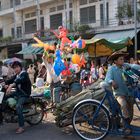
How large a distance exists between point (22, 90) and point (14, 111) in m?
0.46

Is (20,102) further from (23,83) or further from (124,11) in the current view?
(124,11)

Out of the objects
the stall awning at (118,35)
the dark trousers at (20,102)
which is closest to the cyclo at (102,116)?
the dark trousers at (20,102)

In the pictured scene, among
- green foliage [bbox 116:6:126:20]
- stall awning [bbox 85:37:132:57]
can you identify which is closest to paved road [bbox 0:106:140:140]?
stall awning [bbox 85:37:132:57]

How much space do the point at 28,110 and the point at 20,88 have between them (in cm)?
56

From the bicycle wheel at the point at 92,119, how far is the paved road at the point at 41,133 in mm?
Answer: 241

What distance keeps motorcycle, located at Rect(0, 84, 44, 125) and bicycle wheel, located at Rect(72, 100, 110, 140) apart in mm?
1496

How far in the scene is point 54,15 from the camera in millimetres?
33062

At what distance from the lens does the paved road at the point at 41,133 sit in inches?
265

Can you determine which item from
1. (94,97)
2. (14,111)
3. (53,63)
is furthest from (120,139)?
(53,63)

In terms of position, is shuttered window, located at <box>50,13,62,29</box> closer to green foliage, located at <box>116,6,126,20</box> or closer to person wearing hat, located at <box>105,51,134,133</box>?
green foliage, located at <box>116,6,126,20</box>

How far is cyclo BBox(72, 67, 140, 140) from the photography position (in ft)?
19.9

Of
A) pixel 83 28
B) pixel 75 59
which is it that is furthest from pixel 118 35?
pixel 75 59

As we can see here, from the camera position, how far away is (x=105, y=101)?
6.42 metres

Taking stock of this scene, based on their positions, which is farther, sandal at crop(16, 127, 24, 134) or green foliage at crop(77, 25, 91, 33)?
green foliage at crop(77, 25, 91, 33)
